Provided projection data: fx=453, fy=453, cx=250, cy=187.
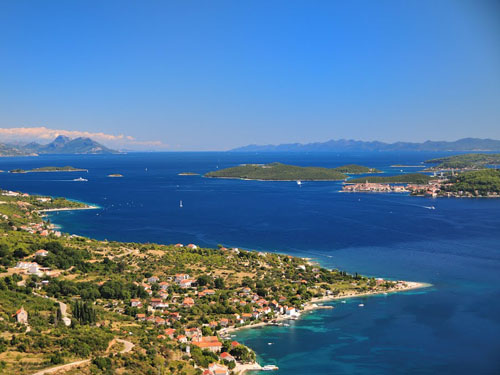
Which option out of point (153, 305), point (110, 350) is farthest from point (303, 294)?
point (110, 350)

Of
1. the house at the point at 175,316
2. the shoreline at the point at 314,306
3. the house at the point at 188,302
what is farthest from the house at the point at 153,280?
the shoreline at the point at 314,306

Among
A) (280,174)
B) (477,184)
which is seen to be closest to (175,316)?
(477,184)

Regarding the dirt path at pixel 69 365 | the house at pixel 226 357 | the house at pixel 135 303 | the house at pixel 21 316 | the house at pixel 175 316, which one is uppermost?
the house at pixel 21 316

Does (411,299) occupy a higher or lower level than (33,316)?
lower

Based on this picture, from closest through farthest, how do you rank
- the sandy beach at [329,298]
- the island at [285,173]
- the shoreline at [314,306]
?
the shoreline at [314,306], the sandy beach at [329,298], the island at [285,173]

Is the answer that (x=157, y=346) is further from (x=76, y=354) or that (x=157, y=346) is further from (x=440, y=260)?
(x=440, y=260)

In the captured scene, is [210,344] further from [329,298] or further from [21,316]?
[329,298]

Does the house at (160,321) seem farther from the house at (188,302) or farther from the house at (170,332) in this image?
the house at (188,302)
